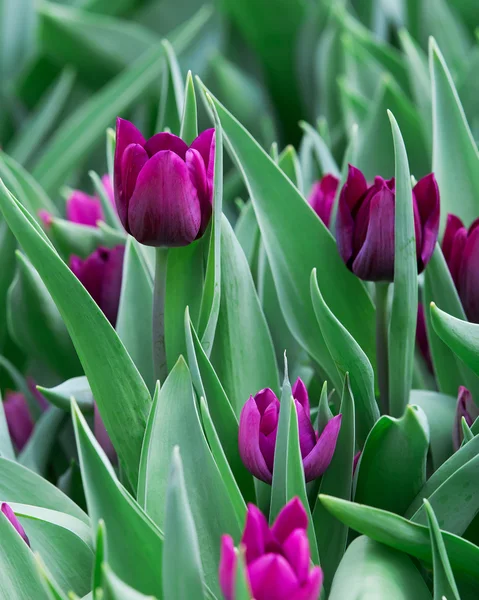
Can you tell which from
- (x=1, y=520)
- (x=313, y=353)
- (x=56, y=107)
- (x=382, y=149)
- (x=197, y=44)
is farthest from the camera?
(x=197, y=44)

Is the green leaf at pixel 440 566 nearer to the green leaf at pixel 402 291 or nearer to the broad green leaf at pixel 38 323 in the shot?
the green leaf at pixel 402 291

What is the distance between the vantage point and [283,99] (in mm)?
1390

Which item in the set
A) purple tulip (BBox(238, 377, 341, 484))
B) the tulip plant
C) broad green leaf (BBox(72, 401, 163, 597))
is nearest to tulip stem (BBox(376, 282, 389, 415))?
the tulip plant

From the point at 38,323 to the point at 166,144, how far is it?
281mm

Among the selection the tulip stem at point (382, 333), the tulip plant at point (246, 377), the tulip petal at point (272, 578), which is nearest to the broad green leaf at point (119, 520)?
the tulip plant at point (246, 377)

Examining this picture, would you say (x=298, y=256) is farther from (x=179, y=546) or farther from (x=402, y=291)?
(x=179, y=546)

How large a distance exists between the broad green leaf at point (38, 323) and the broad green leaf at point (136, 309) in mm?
91

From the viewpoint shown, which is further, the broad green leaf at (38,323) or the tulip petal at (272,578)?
the broad green leaf at (38,323)

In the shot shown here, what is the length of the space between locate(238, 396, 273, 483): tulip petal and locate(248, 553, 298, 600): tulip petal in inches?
5.1

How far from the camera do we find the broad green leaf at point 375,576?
0.43 meters

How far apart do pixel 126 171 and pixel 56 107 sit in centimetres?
75

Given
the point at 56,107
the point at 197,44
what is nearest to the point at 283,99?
the point at 197,44

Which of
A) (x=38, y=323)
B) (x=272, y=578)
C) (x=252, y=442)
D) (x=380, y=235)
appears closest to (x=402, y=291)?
(x=380, y=235)

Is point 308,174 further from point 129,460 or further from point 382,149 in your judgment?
point 129,460
